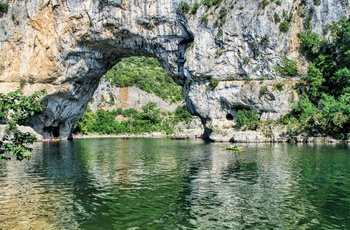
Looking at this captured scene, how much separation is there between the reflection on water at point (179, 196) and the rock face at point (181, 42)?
26609mm

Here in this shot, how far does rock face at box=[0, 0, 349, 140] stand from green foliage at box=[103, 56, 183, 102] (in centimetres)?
5225

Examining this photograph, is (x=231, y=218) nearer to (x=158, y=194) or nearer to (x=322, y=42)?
(x=158, y=194)

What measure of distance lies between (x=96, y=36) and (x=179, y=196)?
125ft

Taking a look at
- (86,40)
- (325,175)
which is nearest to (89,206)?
(325,175)

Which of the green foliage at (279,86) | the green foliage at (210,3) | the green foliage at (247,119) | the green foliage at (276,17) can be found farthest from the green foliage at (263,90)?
the green foliage at (210,3)

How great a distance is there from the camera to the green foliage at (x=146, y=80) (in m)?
107

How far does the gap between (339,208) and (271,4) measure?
40947mm

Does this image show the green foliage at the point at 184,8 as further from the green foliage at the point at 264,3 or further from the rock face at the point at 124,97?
the rock face at the point at 124,97

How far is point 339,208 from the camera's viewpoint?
44.4ft

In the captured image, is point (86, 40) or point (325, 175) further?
point (86, 40)

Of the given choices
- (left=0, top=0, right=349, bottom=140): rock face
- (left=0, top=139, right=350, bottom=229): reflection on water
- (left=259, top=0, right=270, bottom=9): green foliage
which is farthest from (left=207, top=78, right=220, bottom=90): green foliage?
(left=0, top=139, right=350, bottom=229): reflection on water

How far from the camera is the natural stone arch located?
49094 mm

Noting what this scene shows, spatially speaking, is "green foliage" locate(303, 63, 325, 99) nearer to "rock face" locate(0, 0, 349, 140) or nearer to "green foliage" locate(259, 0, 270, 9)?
"rock face" locate(0, 0, 349, 140)

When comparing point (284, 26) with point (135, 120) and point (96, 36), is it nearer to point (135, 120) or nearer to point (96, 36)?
point (96, 36)
